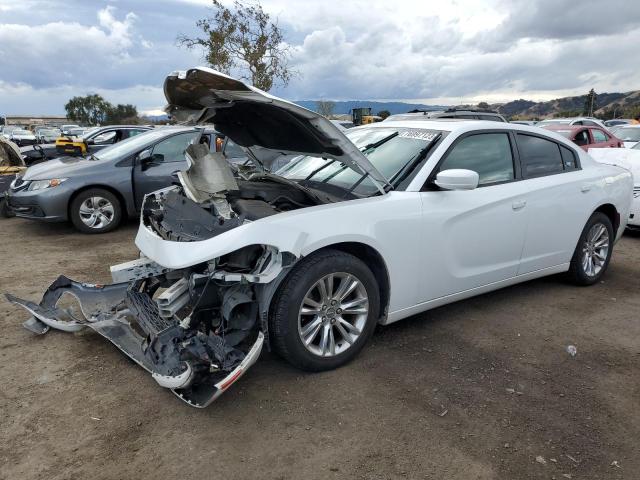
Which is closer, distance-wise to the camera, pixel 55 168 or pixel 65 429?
pixel 65 429

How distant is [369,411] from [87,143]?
1069 cm

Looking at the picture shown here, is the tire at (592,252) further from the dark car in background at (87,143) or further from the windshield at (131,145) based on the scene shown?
the dark car in background at (87,143)

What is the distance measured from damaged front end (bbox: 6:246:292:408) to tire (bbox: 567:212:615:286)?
11.0ft

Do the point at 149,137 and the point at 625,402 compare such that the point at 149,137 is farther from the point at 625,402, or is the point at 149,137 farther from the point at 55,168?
the point at 625,402

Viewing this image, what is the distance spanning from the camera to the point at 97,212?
7277 millimetres

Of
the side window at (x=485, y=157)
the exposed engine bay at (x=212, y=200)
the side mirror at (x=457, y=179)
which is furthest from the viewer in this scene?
the side window at (x=485, y=157)

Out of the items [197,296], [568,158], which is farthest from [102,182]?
[568,158]

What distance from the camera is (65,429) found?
2.70 metres

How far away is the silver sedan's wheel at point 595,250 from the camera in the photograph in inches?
194

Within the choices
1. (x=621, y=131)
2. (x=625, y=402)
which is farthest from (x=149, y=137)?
(x=621, y=131)

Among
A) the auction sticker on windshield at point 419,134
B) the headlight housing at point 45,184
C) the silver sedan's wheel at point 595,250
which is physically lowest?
the silver sedan's wheel at point 595,250

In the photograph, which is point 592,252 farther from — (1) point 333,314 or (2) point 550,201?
(1) point 333,314

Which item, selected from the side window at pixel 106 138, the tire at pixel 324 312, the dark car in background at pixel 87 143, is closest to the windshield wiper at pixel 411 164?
the tire at pixel 324 312

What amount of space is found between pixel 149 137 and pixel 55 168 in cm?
143
